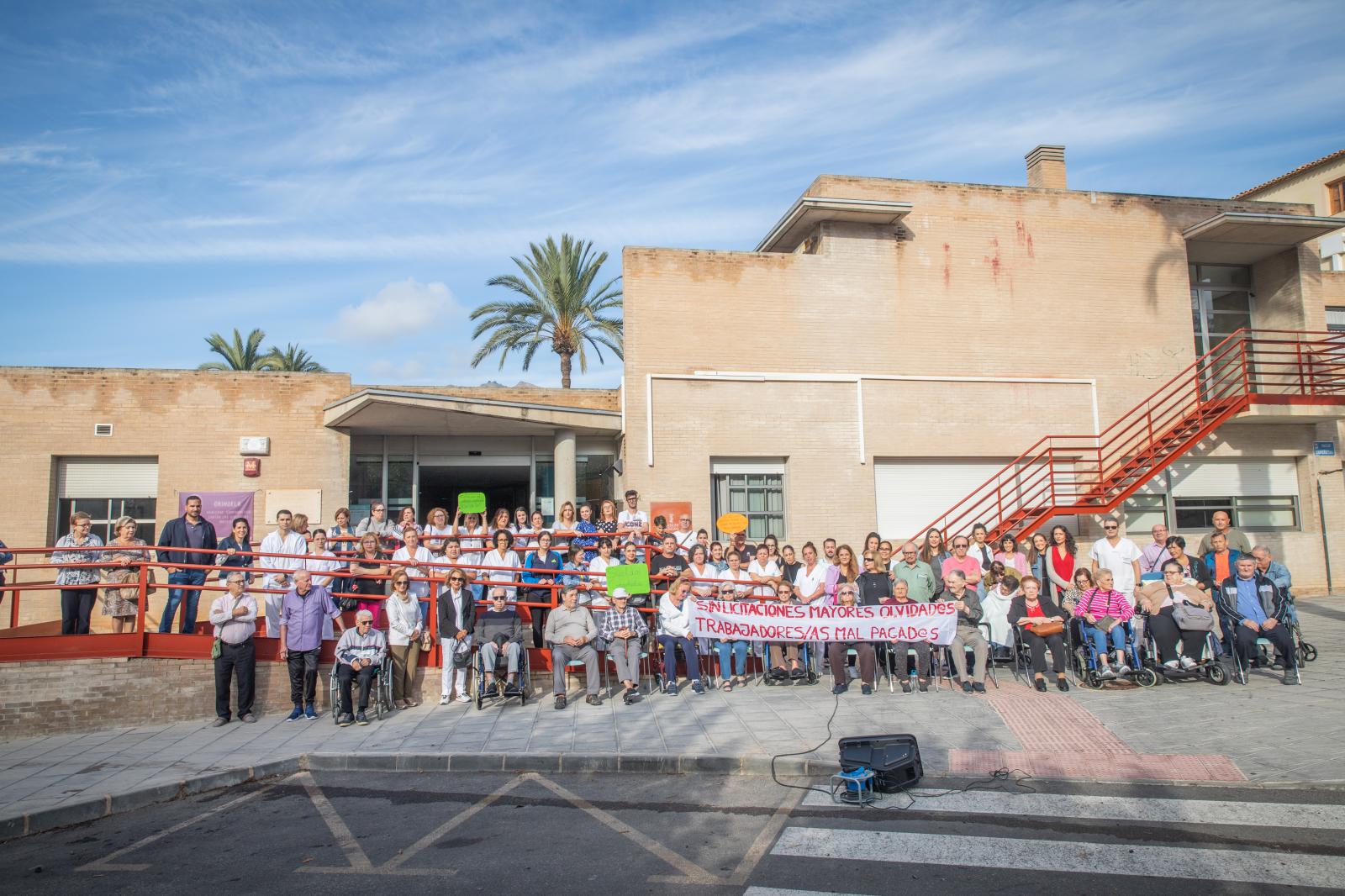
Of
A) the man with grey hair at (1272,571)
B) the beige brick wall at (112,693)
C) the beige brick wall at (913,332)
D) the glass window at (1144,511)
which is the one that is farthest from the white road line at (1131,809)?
the glass window at (1144,511)

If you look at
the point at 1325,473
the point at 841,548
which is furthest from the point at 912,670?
the point at 1325,473

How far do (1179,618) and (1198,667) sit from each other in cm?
64

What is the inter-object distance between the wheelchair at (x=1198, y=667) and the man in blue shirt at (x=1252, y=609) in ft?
0.83

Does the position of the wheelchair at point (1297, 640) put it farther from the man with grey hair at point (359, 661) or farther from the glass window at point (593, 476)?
the glass window at point (593, 476)

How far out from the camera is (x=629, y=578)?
1187 cm

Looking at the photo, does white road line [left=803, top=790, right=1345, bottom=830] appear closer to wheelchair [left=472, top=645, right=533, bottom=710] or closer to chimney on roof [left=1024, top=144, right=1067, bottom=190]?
wheelchair [left=472, top=645, right=533, bottom=710]

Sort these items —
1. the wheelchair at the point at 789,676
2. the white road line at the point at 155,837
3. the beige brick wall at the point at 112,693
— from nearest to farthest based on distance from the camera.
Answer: the white road line at the point at 155,837 < the beige brick wall at the point at 112,693 < the wheelchair at the point at 789,676

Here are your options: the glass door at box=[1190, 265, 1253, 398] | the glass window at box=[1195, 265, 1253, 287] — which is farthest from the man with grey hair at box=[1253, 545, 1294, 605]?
the glass window at box=[1195, 265, 1253, 287]

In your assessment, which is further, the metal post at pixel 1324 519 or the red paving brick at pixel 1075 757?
the metal post at pixel 1324 519

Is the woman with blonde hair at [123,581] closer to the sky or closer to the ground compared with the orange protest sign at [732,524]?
closer to the ground

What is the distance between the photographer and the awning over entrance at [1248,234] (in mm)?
18953

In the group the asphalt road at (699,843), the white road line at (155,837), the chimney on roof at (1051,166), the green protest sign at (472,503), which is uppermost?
the chimney on roof at (1051,166)

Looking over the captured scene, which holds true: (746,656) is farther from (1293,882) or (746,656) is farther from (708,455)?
(1293,882)

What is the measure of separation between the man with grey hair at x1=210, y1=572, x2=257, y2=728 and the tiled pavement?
0.26m
